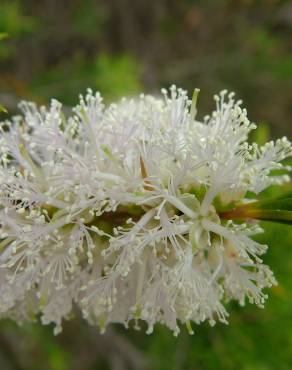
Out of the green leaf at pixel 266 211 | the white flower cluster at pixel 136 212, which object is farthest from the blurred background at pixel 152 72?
the green leaf at pixel 266 211

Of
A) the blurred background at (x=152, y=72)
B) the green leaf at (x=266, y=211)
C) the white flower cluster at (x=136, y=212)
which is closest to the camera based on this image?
the green leaf at (x=266, y=211)

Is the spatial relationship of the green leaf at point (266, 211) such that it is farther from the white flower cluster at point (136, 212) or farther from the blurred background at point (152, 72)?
the blurred background at point (152, 72)

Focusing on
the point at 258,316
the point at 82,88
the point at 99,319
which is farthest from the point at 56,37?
the point at 99,319

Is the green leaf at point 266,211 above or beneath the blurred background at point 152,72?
beneath

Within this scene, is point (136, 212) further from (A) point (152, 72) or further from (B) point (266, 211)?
(A) point (152, 72)

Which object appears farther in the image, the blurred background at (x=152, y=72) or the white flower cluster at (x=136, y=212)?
the blurred background at (x=152, y=72)

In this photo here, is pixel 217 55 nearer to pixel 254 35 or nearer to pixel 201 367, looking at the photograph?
pixel 254 35

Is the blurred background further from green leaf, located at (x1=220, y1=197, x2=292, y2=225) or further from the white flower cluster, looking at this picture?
green leaf, located at (x1=220, y1=197, x2=292, y2=225)
